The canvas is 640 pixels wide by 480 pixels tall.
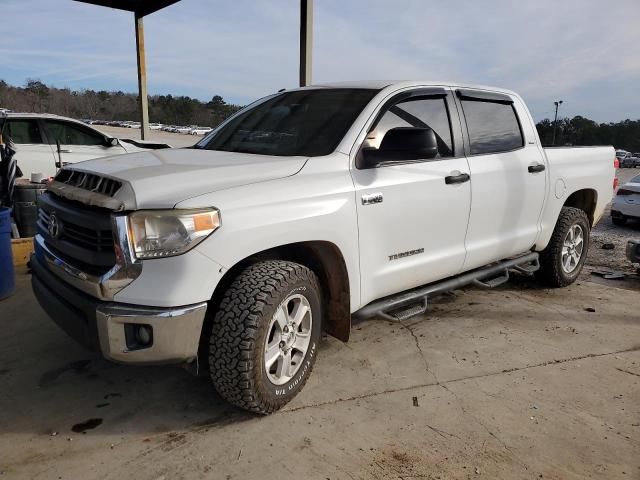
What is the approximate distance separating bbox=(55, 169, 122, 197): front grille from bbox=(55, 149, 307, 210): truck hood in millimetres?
25

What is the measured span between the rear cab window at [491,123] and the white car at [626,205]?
729cm

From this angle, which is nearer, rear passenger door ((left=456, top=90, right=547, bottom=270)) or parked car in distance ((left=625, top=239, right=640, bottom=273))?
rear passenger door ((left=456, top=90, right=547, bottom=270))

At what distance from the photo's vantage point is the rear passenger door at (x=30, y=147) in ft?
25.5

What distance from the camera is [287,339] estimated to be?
278 centimetres

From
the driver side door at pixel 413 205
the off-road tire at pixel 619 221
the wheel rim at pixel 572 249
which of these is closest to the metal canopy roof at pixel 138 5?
the driver side door at pixel 413 205

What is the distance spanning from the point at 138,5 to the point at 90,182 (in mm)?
9439

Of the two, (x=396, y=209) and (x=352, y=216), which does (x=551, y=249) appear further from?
(x=352, y=216)

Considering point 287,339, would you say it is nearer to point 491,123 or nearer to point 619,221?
point 491,123

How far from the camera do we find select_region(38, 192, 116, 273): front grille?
2.42 metres

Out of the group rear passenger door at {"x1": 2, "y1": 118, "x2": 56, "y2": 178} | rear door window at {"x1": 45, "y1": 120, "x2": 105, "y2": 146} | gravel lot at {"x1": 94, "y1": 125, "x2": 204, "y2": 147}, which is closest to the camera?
rear passenger door at {"x1": 2, "y1": 118, "x2": 56, "y2": 178}

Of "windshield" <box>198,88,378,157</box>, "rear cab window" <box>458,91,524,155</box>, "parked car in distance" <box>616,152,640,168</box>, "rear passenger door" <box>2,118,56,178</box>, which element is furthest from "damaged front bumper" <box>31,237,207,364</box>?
"parked car in distance" <box>616,152,640,168</box>

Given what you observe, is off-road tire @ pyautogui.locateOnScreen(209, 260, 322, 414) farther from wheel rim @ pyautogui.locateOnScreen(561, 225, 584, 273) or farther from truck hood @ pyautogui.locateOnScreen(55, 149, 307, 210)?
wheel rim @ pyautogui.locateOnScreen(561, 225, 584, 273)

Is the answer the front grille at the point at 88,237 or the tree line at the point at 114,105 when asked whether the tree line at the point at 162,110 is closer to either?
the tree line at the point at 114,105

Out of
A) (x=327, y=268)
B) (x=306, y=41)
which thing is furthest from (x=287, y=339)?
(x=306, y=41)
